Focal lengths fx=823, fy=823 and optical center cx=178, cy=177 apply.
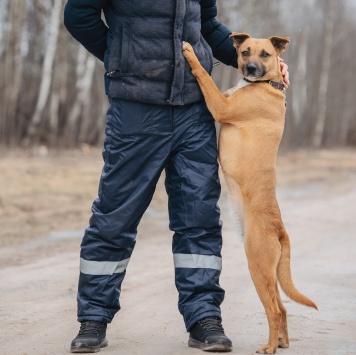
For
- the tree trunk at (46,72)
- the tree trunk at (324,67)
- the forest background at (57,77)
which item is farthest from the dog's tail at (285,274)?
the tree trunk at (324,67)

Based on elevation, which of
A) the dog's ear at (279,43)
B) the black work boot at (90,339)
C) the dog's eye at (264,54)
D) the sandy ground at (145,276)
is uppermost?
the dog's ear at (279,43)

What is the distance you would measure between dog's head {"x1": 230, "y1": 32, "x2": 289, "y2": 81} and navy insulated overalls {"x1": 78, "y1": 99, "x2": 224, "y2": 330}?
1.44 ft

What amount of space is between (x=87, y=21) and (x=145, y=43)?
0.36 m

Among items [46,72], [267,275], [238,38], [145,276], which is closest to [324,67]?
[46,72]

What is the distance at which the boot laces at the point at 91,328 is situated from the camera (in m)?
4.24

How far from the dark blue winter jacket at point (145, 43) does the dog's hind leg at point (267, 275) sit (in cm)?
85

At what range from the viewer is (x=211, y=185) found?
14.5ft

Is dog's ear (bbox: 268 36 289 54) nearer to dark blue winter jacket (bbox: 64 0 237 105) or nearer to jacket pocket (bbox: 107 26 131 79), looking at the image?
dark blue winter jacket (bbox: 64 0 237 105)

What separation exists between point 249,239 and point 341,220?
6636 mm

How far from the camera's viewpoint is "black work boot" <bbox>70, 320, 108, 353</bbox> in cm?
416

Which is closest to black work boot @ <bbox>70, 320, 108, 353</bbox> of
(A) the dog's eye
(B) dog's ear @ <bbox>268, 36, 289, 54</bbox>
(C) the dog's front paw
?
(C) the dog's front paw

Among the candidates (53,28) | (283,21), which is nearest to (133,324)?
(53,28)

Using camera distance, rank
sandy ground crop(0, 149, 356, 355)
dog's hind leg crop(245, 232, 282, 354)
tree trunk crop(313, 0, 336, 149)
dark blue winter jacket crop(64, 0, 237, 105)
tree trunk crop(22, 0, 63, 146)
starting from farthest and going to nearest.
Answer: tree trunk crop(313, 0, 336, 149) → tree trunk crop(22, 0, 63, 146) → sandy ground crop(0, 149, 356, 355) → dark blue winter jacket crop(64, 0, 237, 105) → dog's hind leg crop(245, 232, 282, 354)

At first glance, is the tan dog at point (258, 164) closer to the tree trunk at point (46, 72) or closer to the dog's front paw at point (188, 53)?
the dog's front paw at point (188, 53)
